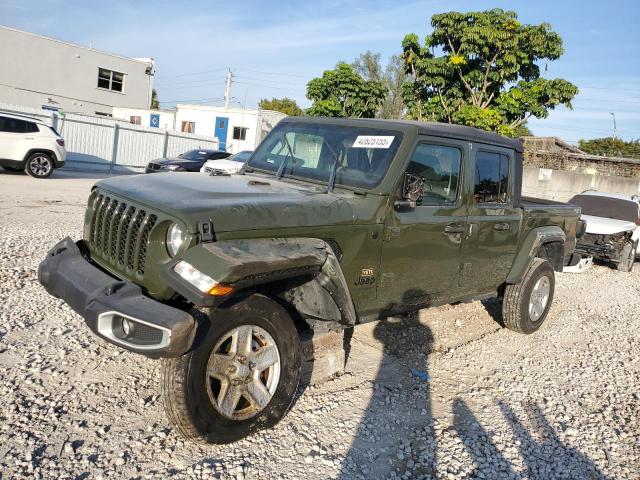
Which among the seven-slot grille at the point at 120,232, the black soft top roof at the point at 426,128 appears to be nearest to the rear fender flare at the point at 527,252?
the black soft top roof at the point at 426,128

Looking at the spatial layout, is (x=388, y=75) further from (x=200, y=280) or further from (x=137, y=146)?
(x=200, y=280)

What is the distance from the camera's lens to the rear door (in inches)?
184

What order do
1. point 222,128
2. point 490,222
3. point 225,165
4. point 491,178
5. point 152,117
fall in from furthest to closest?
point 152,117, point 222,128, point 225,165, point 491,178, point 490,222

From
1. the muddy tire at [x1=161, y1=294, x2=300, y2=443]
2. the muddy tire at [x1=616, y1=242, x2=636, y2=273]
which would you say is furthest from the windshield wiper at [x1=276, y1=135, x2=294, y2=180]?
the muddy tire at [x1=616, y1=242, x2=636, y2=273]

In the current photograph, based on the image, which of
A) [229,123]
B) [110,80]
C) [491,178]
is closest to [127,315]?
[491,178]

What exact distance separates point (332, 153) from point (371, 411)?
2.01m

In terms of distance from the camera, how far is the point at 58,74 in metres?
31.6

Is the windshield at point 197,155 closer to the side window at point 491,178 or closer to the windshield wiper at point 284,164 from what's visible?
the windshield wiper at point 284,164

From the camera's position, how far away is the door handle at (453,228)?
Answer: 4.34m

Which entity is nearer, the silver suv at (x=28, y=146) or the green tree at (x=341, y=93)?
the silver suv at (x=28, y=146)

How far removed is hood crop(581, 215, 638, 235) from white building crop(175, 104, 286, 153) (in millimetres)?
21466

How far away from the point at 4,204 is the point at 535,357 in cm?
948

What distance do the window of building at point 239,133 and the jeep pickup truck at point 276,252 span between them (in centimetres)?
2691

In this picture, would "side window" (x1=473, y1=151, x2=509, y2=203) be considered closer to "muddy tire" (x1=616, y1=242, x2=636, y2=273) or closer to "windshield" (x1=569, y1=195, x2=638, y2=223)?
"muddy tire" (x1=616, y1=242, x2=636, y2=273)
